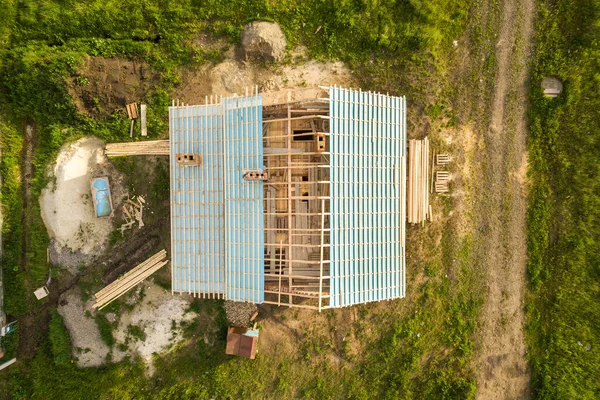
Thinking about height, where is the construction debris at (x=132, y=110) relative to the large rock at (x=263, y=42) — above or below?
below

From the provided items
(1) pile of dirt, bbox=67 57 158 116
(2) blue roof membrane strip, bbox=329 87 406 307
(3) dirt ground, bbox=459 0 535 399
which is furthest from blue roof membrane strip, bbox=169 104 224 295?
(3) dirt ground, bbox=459 0 535 399

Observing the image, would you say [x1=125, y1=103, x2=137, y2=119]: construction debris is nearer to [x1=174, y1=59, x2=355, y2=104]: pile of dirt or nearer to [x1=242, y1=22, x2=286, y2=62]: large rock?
[x1=174, y1=59, x2=355, y2=104]: pile of dirt

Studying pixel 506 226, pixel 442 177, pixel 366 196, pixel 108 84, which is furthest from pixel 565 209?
pixel 108 84

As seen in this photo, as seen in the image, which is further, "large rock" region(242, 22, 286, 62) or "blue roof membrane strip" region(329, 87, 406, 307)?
"large rock" region(242, 22, 286, 62)

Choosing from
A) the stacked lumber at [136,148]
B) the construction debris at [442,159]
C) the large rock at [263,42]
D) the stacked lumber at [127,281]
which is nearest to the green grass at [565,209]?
the construction debris at [442,159]

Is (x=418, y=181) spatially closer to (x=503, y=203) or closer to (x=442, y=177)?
(x=442, y=177)

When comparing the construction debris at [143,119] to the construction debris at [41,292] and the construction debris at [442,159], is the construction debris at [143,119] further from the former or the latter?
the construction debris at [442,159]
